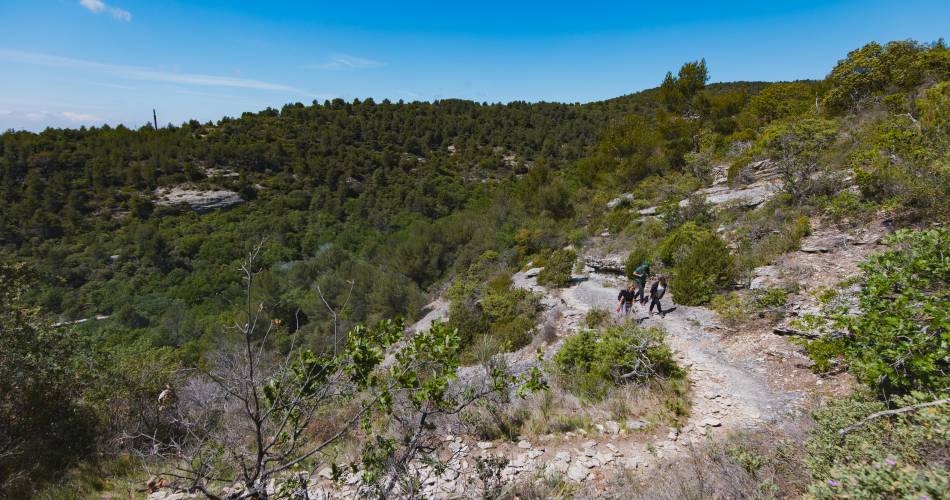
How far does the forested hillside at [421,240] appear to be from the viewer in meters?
4.21

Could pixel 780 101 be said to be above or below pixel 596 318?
above

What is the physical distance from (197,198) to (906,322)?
2176 inches

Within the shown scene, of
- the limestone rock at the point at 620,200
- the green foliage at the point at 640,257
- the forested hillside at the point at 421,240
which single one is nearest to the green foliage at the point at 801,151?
the forested hillside at the point at 421,240

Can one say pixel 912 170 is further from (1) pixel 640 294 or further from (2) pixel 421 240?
(2) pixel 421 240

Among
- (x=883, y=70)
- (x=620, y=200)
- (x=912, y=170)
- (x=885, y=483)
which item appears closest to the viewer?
(x=885, y=483)

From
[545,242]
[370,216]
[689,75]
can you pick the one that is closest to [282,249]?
[370,216]

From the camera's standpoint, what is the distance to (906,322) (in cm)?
388

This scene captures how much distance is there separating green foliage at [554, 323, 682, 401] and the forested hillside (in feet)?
0.13

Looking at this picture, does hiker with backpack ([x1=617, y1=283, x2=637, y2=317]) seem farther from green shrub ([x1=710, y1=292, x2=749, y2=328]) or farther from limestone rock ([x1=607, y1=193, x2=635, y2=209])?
limestone rock ([x1=607, y1=193, x2=635, y2=209])

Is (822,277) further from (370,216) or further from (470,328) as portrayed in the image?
(370,216)

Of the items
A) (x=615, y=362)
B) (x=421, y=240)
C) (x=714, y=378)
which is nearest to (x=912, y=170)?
(x=714, y=378)

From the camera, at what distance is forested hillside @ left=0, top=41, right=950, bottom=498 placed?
4215 millimetres

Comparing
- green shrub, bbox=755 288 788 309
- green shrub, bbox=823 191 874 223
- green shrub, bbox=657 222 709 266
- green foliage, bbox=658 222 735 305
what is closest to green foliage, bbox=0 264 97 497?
green shrub, bbox=755 288 788 309

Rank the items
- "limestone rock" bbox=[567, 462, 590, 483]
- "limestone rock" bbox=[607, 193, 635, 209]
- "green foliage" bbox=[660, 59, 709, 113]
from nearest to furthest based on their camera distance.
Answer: "limestone rock" bbox=[567, 462, 590, 483] → "limestone rock" bbox=[607, 193, 635, 209] → "green foliage" bbox=[660, 59, 709, 113]
